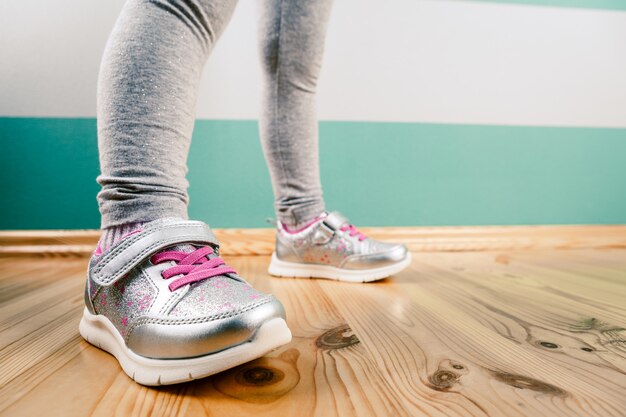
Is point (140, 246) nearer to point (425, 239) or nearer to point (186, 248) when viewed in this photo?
point (186, 248)

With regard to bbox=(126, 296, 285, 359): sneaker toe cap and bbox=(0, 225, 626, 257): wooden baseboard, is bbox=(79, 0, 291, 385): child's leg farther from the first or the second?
bbox=(0, 225, 626, 257): wooden baseboard

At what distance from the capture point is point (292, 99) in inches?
37.6

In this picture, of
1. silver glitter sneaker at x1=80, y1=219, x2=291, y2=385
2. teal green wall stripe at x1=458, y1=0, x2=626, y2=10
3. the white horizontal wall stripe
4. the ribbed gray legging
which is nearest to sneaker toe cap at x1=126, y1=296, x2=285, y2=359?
silver glitter sneaker at x1=80, y1=219, x2=291, y2=385

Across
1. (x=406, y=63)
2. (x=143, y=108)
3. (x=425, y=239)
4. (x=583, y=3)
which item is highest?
(x=583, y=3)

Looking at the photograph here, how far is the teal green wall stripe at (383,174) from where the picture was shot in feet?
4.30

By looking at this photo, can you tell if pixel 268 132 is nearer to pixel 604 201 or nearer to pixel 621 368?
pixel 621 368

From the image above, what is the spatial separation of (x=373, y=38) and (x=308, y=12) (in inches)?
22.9

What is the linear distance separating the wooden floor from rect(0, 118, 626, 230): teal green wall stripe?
0.52m

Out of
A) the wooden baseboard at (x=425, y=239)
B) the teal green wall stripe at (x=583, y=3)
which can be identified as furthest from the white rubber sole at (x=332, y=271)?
the teal green wall stripe at (x=583, y=3)

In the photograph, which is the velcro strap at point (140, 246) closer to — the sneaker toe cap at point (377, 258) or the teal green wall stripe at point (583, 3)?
the sneaker toe cap at point (377, 258)

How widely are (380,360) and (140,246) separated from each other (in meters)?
0.29

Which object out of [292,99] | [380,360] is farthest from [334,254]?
[380,360]

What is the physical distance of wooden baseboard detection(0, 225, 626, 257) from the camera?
130 centimetres

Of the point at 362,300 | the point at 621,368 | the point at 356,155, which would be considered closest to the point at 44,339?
the point at 362,300
